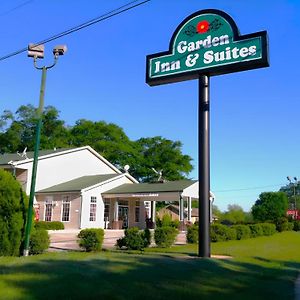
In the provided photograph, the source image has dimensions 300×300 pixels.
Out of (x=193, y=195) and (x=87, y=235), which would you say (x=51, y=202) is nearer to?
(x=193, y=195)

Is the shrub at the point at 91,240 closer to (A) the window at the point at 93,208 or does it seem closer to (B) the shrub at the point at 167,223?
(B) the shrub at the point at 167,223

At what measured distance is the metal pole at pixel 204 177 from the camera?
13570 millimetres

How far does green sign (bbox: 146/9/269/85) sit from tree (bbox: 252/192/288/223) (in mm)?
44013

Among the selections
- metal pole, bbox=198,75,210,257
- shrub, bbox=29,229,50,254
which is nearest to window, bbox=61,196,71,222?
shrub, bbox=29,229,50,254

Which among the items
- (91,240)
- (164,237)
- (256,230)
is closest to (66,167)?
(256,230)

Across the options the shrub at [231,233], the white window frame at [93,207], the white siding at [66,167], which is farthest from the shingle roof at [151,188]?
the shrub at [231,233]

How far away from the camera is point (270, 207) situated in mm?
56625

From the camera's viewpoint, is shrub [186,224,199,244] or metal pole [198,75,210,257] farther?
shrub [186,224,199,244]

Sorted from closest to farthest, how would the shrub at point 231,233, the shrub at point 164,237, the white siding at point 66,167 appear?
the shrub at point 164,237 → the shrub at point 231,233 → the white siding at point 66,167

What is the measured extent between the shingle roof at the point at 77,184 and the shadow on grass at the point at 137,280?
24071 mm

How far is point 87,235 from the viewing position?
1534 cm

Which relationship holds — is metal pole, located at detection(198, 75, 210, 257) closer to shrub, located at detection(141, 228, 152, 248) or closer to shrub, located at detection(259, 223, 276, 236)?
shrub, located at detection(141, 228, 152, 248)

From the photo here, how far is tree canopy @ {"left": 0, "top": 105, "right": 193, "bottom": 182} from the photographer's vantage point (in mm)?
Result: 57250

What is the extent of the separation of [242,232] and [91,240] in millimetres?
12580
